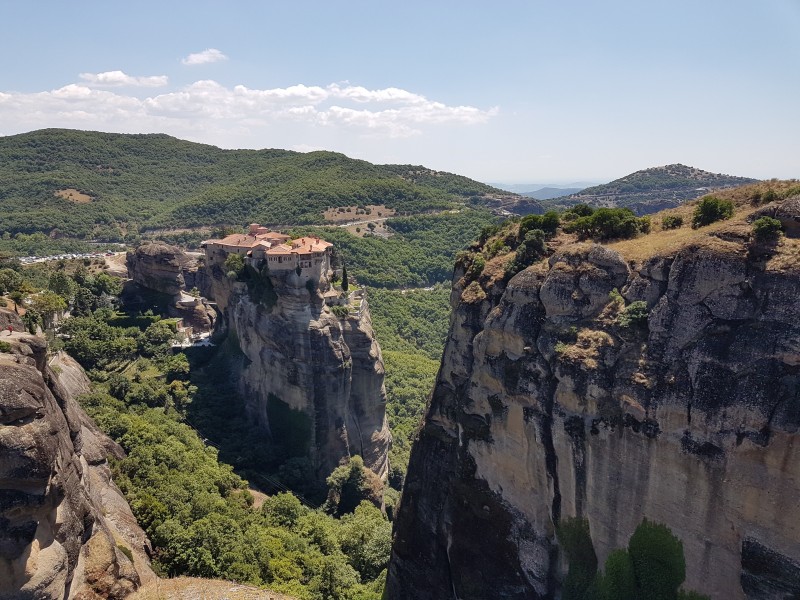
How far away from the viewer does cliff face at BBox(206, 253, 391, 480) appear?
189ft

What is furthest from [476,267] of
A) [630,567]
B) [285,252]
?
[285,252]

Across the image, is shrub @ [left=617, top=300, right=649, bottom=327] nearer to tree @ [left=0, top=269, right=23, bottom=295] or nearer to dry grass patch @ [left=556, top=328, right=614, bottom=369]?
dry grass patch @ [left=556, top=328, right=614, bottom=369]

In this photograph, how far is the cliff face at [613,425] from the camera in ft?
69.8

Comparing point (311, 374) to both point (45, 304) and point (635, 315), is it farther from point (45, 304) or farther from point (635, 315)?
point (635, 315)

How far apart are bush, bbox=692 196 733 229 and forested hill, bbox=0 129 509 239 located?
368ft

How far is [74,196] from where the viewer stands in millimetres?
149125

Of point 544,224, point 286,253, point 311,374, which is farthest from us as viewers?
point 286,253

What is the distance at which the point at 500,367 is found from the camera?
29562mm

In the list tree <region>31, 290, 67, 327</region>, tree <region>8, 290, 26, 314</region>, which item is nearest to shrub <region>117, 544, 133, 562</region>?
tree <region>8, 290, 26, 314</region>

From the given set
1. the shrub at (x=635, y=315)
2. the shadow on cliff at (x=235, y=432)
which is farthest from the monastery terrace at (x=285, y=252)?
the shrub at (x=635, y=315)

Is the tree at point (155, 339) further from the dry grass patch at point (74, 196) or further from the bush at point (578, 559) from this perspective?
the dry grass patch at point (74, 196)

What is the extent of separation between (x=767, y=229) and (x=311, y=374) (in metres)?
42.7

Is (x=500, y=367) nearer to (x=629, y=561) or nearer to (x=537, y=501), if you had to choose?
(x=537, y=501)

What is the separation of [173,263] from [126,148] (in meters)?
139
